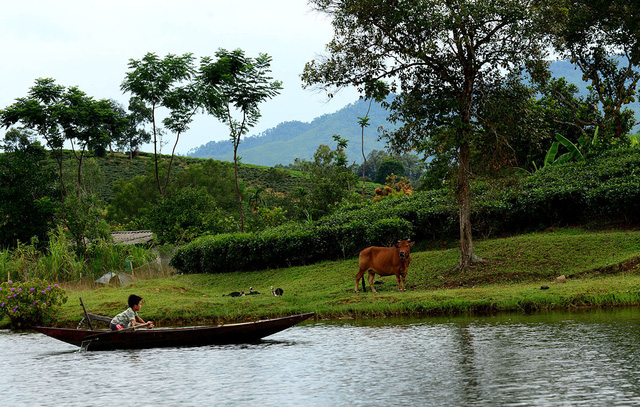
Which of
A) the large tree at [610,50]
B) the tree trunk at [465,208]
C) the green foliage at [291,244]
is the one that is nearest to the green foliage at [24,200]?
the green foliage at [291,244]

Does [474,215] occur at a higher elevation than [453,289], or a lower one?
higher

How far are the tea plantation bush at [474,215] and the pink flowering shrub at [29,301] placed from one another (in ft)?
34.0

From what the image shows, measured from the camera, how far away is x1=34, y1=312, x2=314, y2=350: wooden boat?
531 inches

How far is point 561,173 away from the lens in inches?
1065

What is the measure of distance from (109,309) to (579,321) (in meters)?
13.5

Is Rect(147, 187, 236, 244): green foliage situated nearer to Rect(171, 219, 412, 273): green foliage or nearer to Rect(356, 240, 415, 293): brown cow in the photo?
Rect(171, 219, 412, 273): green foliage

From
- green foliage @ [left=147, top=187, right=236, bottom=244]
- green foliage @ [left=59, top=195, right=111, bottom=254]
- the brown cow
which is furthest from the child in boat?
green foliage @ [left=147, top=187, right=236, bottom=244]

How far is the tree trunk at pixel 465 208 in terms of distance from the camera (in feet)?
68.7

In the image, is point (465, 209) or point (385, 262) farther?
point (465, 209)

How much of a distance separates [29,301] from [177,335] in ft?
26.0

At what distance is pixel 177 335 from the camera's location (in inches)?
533

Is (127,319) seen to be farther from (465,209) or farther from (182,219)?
(182,219)

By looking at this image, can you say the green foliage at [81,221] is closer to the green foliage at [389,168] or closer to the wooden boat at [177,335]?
the wooden boat at [177,335]

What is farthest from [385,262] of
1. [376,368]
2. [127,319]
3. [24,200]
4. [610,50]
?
[24,200]
